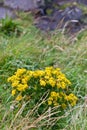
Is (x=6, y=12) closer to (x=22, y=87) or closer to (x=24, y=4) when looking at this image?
(x=24, y=4)

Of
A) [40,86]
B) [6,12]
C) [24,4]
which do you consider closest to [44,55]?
[40,86]

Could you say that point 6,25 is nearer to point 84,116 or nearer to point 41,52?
point 41,52

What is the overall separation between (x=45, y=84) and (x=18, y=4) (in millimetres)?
3467

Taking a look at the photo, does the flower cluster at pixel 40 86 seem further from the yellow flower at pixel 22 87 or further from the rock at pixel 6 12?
the rock at pixel 6 12

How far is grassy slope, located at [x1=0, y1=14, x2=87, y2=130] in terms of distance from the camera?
4324 mm

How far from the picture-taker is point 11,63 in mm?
4488

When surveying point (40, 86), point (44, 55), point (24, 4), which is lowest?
point (44, 55)

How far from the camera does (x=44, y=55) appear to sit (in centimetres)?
503

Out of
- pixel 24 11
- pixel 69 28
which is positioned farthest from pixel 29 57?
pixel 24 11

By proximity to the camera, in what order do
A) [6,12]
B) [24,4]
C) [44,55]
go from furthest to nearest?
[24,4] < [6,12] < [44,55]

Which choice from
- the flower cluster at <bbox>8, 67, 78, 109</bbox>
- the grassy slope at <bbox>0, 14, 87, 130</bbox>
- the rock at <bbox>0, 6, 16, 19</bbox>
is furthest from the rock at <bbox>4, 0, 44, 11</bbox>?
the flower cluster at <bbox>8, 67, 78, 109</bbox>

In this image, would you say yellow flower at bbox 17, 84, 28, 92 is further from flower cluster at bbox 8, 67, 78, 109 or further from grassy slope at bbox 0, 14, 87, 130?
grassy slope at bbox 0, 14, 87, 130

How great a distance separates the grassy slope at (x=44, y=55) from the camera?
4.32 metres

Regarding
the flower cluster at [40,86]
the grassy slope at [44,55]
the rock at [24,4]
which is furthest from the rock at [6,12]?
the flower cluster at [40,86]
